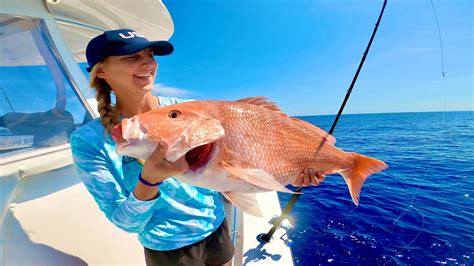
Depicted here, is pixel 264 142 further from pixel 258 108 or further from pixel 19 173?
pixel 19 173

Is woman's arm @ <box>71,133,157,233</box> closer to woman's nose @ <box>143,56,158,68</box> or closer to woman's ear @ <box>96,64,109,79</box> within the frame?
woman's ear @ <box>96,64,109,79</box>

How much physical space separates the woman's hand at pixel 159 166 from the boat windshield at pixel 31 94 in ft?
5.33

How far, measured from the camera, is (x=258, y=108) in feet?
4.79

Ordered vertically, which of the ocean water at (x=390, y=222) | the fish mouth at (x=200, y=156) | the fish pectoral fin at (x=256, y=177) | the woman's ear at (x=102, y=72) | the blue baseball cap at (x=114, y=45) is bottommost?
the ocean water at (x=390, y=222)

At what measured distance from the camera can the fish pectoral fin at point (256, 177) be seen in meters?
1.12

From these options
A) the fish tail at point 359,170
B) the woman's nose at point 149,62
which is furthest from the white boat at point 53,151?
the woman's nose at point 149,62

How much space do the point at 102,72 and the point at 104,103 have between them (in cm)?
19

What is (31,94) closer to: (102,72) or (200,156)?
(102,72)

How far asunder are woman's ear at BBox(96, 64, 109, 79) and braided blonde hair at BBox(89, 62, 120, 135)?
0.01 metres

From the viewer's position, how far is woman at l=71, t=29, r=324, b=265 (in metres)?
1.20

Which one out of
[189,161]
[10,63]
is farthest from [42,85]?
[189,161]

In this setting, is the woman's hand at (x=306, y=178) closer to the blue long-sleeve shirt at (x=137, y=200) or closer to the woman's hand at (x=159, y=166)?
the blue long-sleeve shirt at (x=137, y=200)

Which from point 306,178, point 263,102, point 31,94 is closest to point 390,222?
point 306,178

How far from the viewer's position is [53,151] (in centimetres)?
237
